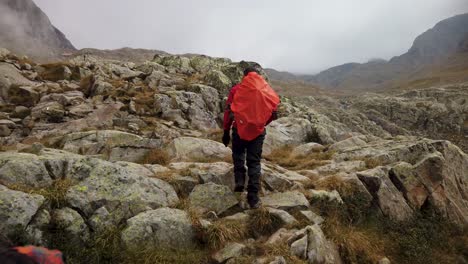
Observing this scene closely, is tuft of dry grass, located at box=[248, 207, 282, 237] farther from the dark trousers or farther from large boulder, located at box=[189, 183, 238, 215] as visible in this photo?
large boulder, located at box=[189, 183, 238, 215]

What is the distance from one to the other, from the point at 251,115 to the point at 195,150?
22.6 ft

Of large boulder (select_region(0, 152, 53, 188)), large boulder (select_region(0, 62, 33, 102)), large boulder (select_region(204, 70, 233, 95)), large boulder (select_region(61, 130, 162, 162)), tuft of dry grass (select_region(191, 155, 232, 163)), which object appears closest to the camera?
large boulder (select_region(0, 152, 53, 188))

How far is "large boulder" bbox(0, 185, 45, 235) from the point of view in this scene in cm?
792

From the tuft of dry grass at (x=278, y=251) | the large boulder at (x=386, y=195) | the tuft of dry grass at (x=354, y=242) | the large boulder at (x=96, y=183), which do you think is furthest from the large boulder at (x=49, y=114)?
the tuft of dry grass at (x=354, y=242)

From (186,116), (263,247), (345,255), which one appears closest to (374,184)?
(345,255)

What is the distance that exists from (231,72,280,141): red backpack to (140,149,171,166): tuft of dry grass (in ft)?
17.7

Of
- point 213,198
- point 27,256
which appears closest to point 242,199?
point 213,198

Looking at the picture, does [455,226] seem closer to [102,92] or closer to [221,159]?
[221,159]

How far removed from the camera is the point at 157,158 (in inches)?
603

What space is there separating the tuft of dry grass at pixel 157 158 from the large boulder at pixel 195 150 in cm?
60

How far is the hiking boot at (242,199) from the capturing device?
452 inches

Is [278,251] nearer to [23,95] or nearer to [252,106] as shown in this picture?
[252,106]

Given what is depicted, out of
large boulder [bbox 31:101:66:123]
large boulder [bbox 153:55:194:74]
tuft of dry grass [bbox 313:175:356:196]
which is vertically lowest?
tuft of dry grass [bbox 313:175:356:196]

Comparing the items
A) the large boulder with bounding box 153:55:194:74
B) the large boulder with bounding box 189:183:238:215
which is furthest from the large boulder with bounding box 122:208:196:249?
the large boulder with bounding box 153:55:194:74
